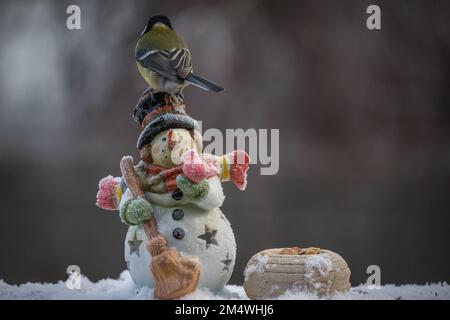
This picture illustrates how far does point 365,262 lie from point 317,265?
0.60 metres

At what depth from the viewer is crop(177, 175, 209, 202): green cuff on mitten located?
1725 millimetres

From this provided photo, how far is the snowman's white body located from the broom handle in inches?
0.7

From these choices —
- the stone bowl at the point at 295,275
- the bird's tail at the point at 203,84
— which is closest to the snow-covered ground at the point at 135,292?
the stone bowl at the point at 295,275

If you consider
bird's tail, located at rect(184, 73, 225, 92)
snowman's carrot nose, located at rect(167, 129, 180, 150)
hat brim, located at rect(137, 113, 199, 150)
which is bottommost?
snowman's carrot nose, located at rect(167, 129, 180, 150)

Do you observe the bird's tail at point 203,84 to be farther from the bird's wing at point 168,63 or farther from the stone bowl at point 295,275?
the stone bowl at point 295,275

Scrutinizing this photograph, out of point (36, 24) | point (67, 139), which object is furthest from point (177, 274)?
point (36, 24)

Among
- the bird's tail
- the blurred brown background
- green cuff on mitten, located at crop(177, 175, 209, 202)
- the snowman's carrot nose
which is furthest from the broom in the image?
the blurred brown background

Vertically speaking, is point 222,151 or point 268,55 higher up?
point 268,55

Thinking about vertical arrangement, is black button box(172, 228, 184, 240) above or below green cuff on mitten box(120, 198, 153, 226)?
below

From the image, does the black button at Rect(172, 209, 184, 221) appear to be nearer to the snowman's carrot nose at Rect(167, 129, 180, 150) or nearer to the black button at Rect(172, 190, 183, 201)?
the black button at Rect(172, 190, 183, 201)

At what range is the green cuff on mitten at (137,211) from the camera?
1716 millimetres

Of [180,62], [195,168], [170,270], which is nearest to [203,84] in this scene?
[180,62]
